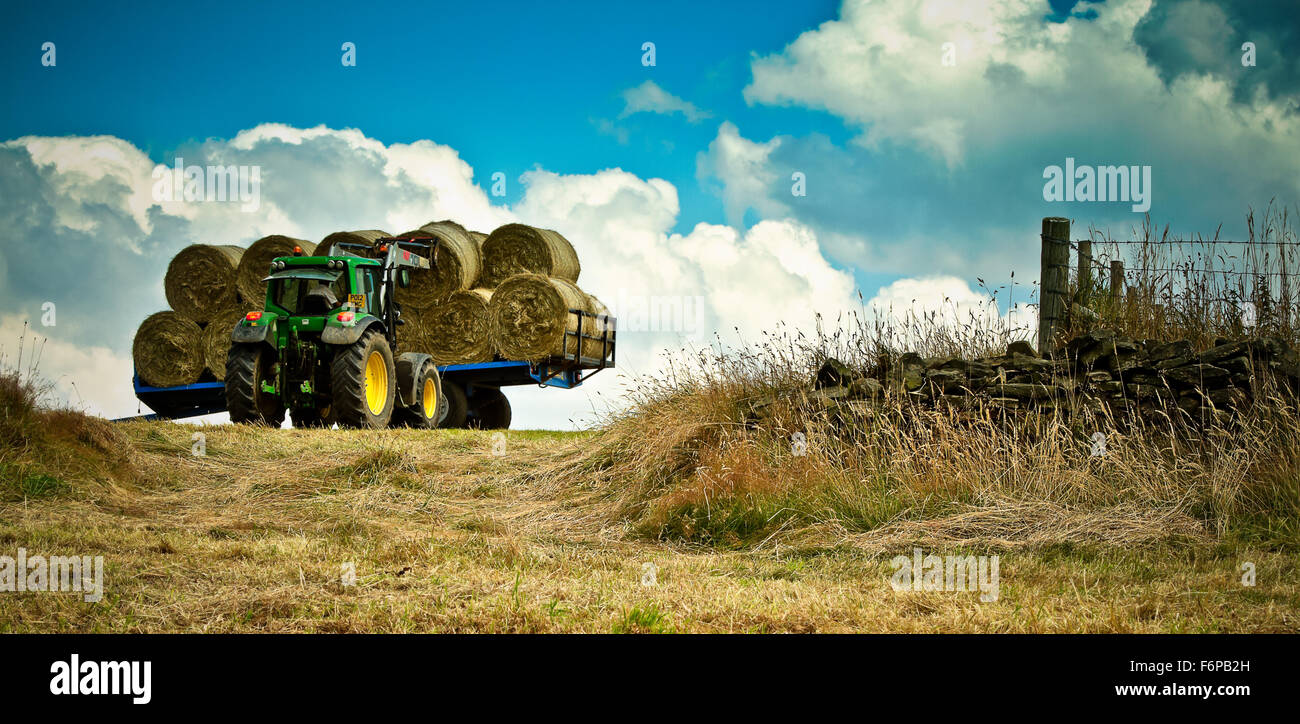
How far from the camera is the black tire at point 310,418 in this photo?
13.0m

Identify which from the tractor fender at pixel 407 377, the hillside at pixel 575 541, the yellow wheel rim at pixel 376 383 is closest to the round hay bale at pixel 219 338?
the tractor fender at pixel 407 377

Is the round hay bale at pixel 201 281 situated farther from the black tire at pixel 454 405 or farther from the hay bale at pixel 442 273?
the black tire at pixel 454 405

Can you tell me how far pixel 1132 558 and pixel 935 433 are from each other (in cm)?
192

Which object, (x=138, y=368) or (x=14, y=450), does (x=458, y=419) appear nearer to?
(x=138, y=368)

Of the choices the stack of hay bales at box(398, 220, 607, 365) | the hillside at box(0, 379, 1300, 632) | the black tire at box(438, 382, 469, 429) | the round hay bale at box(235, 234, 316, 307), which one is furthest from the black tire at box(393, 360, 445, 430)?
the hillside at box(0, 379, 1300, 632)

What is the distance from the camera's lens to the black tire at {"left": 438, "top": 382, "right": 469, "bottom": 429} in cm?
1560

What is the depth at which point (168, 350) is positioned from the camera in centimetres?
1650

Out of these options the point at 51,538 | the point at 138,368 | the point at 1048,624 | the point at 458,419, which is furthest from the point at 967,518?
the point at 138,368

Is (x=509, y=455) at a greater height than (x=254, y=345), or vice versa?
(x=254, y=345)

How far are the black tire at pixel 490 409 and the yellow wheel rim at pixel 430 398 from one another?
1.93 m

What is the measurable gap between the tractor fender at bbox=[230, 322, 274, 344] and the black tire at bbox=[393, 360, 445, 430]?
2.17m

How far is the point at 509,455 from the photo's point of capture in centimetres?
1018
